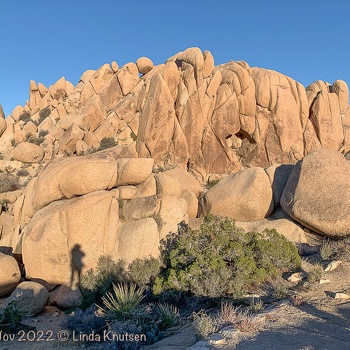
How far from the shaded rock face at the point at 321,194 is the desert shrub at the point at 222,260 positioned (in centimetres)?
272

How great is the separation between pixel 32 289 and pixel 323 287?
980cm

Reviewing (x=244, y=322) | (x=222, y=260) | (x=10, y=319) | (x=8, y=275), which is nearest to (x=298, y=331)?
(x=244, y=322)

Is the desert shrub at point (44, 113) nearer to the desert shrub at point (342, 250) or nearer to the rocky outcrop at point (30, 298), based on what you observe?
the rocky outcrop at point (30, 298)

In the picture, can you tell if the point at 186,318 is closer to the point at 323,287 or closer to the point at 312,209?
the point at 323,287

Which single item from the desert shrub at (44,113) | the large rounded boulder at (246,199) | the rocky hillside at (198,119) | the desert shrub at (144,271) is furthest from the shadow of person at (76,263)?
the desert shrub at (44,113)

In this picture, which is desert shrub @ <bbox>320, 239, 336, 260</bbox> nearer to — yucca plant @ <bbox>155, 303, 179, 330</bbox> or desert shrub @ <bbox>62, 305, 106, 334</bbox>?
yucca plant @ <bbox>155, 303, 179, 330</bbox>

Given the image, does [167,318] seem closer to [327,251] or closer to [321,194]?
[327,251]

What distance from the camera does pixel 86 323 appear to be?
30.4 ft

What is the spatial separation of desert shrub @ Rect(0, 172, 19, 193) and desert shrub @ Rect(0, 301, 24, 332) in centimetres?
1934

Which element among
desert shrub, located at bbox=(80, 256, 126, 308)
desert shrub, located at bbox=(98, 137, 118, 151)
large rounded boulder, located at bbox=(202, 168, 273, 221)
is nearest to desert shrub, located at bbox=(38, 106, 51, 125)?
desert shrub, located at bbox=(98, 137, 118, 151)

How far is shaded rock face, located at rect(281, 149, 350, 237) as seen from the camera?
13.7m

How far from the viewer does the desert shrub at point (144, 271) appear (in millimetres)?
12289

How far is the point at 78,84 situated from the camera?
4581 cm

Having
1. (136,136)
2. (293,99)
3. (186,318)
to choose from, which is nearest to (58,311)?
(186,318)
